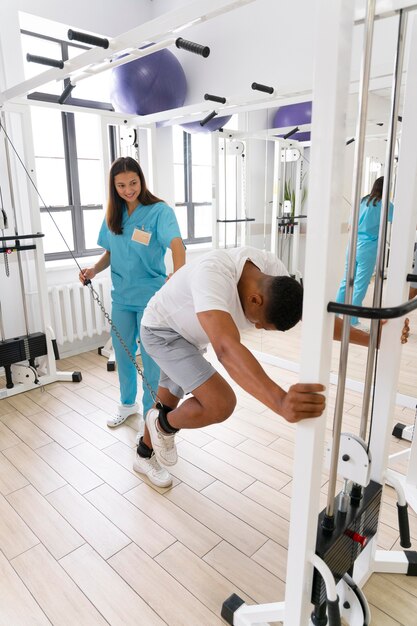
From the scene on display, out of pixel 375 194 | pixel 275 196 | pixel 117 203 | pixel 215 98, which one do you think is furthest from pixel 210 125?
pixel 375 194

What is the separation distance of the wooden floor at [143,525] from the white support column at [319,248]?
0.59 m

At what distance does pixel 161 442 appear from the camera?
186 centimetres

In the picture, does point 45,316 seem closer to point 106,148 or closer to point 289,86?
point 106,148

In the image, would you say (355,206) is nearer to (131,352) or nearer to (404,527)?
(404,527)

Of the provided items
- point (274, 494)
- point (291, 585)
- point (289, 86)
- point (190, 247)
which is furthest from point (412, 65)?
point (190, 247)

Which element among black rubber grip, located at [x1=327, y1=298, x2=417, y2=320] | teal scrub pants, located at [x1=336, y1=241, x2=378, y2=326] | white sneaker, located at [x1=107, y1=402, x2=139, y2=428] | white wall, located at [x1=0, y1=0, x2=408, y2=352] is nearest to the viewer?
black rubber grip, located at [x1=327, y1=298, x2=417, y2=320]

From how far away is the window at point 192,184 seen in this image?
516 centimetres


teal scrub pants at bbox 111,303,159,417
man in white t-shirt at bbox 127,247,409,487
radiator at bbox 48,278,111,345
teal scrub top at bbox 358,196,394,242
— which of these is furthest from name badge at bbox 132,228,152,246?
radiator at bbox 48,278,111,345

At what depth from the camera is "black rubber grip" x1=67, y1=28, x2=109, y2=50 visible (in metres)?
1.63

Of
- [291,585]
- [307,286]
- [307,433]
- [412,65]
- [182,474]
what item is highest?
[412,65]

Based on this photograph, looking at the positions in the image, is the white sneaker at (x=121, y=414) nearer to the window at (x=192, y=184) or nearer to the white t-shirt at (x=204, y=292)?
the white t-shirt at (x=204, y=292)

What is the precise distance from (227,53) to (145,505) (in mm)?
3961

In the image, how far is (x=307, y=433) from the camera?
3.23ft

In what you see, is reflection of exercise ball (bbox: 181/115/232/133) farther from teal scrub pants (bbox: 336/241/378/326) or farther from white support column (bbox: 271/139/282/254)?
teal scrub pants (bbox: 336/241/378/326)
